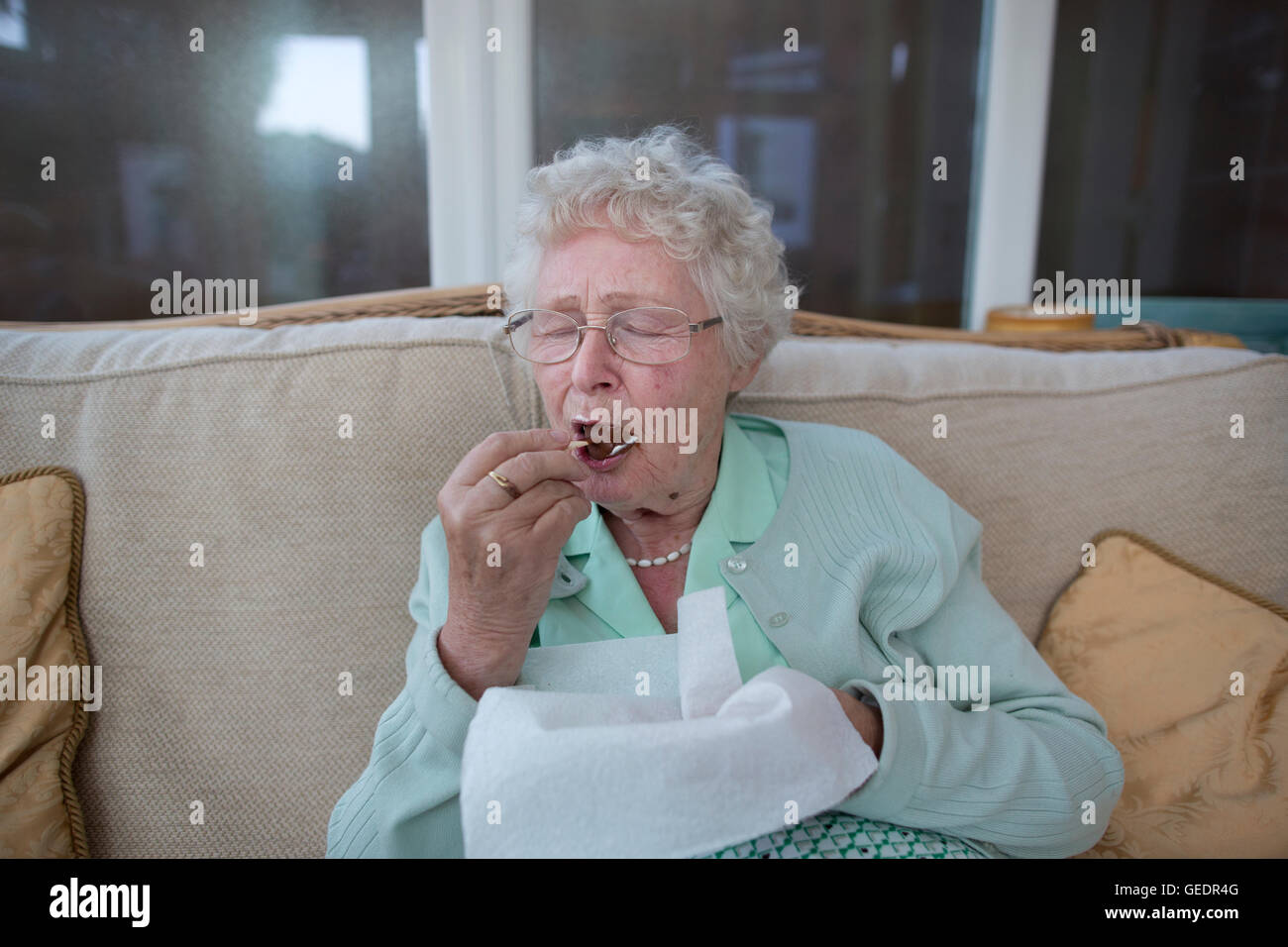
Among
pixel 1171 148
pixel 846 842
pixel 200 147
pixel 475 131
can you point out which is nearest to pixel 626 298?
pixel 846 842

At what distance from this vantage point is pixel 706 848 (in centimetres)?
90

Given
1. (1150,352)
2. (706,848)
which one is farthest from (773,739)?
(1150,352)

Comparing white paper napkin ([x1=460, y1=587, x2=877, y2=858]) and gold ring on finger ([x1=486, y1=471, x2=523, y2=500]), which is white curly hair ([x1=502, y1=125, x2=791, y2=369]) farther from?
white paper napkin ([x1=460, y1=587, x2=877, y2=858])

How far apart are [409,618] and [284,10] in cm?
174

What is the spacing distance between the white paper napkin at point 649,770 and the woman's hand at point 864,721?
0.24ft

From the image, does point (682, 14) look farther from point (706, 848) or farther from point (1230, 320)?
point (706, 848)

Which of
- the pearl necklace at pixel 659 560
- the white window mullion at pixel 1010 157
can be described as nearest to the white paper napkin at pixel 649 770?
the pearl necklace at pixel 659 560

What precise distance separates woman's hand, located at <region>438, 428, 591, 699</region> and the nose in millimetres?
110

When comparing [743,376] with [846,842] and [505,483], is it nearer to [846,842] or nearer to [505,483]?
[505,483]

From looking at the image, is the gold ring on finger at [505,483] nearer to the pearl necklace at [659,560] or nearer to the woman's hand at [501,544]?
the woman's hand at [501,544]

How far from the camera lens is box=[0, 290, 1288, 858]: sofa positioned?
131 centimetres

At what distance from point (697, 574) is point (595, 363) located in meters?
0.32

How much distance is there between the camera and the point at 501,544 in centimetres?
103

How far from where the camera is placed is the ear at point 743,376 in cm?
138
